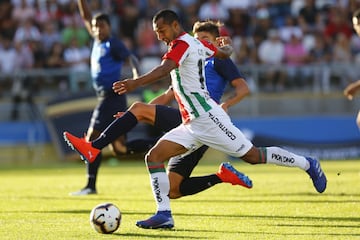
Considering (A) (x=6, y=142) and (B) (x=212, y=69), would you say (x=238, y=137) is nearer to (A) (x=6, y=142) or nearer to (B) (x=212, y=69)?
(B) (x=212, y=69)

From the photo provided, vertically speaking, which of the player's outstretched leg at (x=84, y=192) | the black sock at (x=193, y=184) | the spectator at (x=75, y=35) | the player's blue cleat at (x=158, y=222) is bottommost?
the player's outstretched leg at (x=84, y=192)

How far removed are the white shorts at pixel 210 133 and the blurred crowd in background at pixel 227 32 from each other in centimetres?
1390

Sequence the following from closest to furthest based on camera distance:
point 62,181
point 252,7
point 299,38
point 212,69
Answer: point 212,69 < point 62,181 < point 299,38 < point 252,7

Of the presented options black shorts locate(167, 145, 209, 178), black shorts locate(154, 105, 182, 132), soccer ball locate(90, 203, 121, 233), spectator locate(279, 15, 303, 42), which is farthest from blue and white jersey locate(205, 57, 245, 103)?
spectator locate(279, 15, 303, 42)

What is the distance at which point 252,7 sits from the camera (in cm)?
2617

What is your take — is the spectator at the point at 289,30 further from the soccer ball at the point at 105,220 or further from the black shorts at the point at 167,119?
the soccer ball at the point at 105,220

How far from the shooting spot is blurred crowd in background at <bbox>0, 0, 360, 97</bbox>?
77.4 ft

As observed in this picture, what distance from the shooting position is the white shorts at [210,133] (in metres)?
9.18

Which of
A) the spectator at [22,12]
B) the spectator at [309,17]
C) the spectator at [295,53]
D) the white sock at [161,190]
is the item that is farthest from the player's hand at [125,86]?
the spectator at [309,17]

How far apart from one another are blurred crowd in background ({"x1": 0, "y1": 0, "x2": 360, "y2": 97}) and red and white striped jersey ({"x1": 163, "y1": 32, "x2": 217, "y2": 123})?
551 inches

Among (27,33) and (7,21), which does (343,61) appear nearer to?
(27,33)

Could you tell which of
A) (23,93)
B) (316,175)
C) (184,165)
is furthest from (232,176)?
(23,93)

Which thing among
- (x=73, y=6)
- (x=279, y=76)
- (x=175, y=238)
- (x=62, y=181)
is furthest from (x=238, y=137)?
(x=73, y=6)

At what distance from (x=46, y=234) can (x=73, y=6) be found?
1727 centimetres
